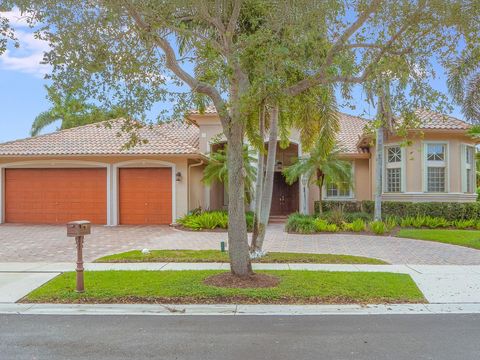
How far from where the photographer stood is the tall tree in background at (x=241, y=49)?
8.34 m

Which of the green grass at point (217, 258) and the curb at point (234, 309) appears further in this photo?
the green grass at point (217, 258)

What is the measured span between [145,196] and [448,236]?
12425 mm

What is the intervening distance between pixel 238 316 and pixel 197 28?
21.2ft

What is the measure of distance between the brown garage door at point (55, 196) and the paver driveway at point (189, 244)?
1.80m

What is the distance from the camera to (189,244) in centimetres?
1459

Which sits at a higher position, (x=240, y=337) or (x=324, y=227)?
(x=324, y=227)

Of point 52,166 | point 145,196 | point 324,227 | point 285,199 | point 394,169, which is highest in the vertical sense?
point 52,166

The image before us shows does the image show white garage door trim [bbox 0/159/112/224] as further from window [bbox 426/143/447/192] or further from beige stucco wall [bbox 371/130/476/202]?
window [bbox 426/143/447/192]

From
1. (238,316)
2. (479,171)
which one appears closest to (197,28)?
(238,316)

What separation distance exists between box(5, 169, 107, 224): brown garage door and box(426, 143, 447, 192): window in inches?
563

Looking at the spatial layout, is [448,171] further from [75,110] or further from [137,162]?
[75,110]

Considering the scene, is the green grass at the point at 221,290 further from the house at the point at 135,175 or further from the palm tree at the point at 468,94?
the house at the point at 135,175

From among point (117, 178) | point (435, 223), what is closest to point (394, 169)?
point (435, 223)

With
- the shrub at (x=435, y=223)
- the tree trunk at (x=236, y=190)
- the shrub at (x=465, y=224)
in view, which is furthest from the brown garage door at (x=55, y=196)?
the shrub at (x=465, y=224)
